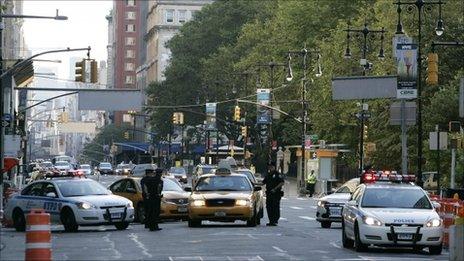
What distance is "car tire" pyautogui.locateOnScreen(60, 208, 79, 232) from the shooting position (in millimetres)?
34750

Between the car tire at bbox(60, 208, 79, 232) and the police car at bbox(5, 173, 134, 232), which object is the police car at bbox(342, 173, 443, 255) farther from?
the car tire at bbox(60, 208, 79, 232)

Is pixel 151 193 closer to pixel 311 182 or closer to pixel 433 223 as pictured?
pixel 433 223

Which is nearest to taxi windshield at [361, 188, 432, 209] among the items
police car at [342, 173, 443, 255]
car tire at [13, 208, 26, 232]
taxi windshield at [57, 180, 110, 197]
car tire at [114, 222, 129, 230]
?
police car at [342, 173, 443, 255]

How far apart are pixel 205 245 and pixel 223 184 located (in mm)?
9806

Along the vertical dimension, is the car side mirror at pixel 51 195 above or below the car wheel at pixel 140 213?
above

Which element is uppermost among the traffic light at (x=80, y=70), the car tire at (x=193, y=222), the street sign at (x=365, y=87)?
the traffic light at (x=80, y=70)

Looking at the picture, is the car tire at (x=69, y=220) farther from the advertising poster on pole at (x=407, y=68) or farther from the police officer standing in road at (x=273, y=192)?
the advertising poster on pole at (x=407, y=68)

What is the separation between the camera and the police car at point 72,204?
34531mm

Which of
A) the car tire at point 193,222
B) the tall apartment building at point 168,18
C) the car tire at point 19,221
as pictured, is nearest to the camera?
the car tire at point 193,222

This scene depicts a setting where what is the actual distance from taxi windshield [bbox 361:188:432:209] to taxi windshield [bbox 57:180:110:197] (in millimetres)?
11004

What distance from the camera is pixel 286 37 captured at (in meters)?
98.8

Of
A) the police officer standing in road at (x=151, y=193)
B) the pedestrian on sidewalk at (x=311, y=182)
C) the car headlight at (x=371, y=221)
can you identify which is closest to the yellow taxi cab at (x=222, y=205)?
the police officer standing in road at (x=151, y=193)

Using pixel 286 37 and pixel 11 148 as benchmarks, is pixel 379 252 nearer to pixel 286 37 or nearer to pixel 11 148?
pixel 11 148

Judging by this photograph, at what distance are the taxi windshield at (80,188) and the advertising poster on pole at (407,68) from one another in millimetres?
12848
